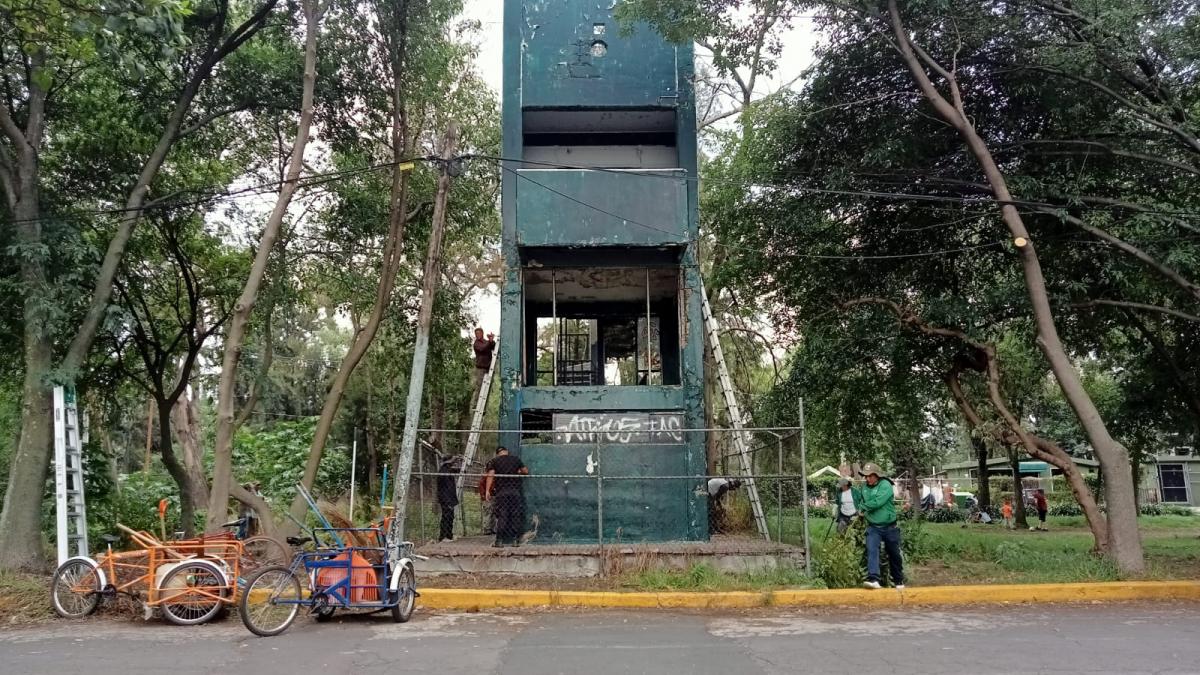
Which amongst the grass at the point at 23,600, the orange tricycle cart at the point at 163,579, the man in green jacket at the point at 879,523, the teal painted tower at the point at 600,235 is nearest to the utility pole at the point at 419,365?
the teal painted tower at the point at 600,235

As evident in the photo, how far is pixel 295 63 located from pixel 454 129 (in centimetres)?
474

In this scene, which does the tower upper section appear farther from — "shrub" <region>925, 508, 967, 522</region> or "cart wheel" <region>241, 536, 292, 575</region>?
"shrub" <region>925, 508, 967, 522</region>

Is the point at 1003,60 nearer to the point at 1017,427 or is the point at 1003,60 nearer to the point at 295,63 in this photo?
the point at 1017,427

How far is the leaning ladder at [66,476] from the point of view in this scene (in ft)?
33.7

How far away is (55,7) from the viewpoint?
8.59m

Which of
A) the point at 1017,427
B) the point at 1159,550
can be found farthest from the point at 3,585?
the point at 1159,550

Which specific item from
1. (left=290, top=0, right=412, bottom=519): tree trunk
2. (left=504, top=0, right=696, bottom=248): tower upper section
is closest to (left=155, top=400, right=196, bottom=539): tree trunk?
(left=290, top=0, right=412, bottom=519): tree trunk

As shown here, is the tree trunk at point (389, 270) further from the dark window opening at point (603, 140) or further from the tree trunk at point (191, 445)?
the tree trunk at point (191, 445)

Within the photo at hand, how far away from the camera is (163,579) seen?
28.3ft

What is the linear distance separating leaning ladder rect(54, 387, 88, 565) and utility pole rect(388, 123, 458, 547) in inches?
157

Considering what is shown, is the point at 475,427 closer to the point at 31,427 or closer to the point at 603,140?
the point at 603,140

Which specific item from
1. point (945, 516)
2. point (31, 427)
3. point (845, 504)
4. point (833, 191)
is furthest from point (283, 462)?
point (945, 516)

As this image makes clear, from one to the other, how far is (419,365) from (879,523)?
6402 millimetres

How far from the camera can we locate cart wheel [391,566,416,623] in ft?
28.6
